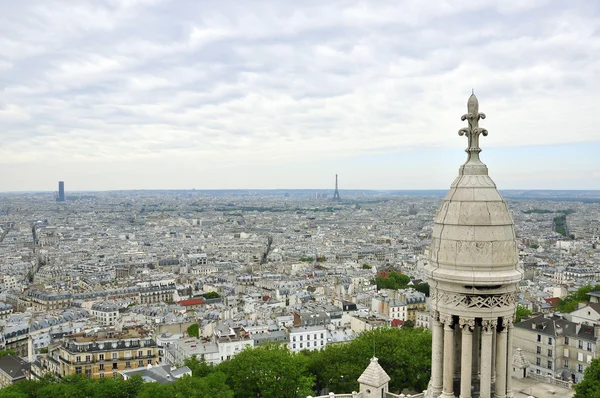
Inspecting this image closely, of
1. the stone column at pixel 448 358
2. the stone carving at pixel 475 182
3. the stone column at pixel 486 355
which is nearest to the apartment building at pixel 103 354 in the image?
the stone column at pixel 448 358

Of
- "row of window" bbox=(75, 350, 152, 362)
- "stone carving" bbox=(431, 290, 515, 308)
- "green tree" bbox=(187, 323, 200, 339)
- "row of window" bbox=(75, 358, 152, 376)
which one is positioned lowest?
"green tree" bbox=(187, 323, 200, 339)

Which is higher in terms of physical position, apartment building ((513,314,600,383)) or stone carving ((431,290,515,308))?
stone carving ((431,290,515,308))

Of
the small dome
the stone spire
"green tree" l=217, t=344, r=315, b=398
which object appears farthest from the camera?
"green tree" l=217, t=344, r=315, b=398

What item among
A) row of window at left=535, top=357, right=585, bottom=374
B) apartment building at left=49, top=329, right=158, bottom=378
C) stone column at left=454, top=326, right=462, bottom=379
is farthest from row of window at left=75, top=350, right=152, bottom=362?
stone column at left=454, top=326, right=462, bottom=379

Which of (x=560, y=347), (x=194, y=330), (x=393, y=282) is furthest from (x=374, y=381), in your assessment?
(x=393, y=282)

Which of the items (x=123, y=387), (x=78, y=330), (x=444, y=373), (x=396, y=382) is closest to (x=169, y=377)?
(x=123, y=387)

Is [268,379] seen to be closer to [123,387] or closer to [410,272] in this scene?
[123,387]

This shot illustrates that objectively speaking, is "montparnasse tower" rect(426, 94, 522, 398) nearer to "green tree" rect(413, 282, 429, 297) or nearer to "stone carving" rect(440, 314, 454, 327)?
"stone carving" rect(440, 314, 454, 327)
